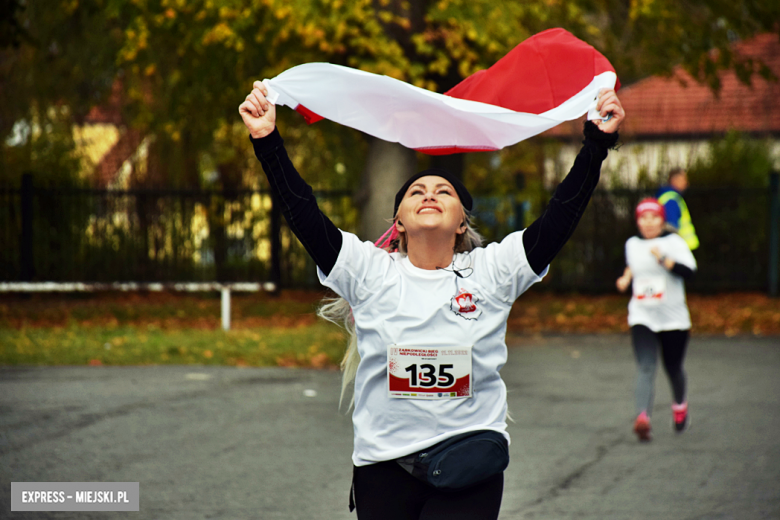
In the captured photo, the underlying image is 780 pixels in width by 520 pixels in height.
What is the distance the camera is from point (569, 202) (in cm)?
295

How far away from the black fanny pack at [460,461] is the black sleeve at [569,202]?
0.58 m

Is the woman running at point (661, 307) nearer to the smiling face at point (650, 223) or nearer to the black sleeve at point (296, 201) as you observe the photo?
the smiling face at point (650, 223)

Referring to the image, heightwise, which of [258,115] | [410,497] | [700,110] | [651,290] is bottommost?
[410,497]

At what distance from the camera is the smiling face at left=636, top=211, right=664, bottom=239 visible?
721 cm

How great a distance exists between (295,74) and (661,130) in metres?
27.2

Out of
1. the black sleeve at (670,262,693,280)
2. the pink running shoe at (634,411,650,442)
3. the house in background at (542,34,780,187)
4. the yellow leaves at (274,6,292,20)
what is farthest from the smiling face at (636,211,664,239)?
the house in background at (542,34,780,187)

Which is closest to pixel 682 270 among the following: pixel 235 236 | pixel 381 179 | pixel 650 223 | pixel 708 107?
pixel 650 223

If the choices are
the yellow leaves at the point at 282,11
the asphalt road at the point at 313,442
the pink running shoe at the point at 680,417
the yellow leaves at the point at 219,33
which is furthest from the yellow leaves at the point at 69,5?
the pink running shoe at the point at 680,417

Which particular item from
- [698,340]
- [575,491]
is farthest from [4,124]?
[575,491]

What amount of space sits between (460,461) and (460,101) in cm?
137

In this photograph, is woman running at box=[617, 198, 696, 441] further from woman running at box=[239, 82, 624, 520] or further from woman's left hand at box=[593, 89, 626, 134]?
woman's left hand at box=[593, 89, 626, 134]

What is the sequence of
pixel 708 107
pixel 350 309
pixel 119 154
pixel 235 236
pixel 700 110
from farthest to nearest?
pixel 700 110
pixel 708 107
pixel 119 154
pixel 235 236
pixel 350 309

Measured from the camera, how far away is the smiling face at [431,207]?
120 inches

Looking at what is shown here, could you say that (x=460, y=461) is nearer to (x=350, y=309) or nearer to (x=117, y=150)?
(x=350, y=309)
